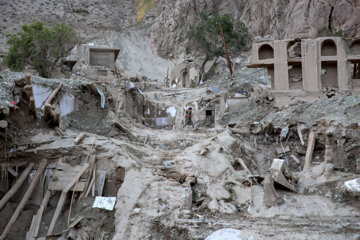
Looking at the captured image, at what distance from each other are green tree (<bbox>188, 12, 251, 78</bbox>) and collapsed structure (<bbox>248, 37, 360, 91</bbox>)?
14689 millimetres

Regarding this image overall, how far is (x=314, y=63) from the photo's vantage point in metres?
15.5

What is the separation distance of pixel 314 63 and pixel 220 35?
53.5ft

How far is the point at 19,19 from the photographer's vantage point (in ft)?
152

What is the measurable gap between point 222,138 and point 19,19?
147ft

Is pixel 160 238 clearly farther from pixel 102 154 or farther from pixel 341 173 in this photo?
pixel 341 173

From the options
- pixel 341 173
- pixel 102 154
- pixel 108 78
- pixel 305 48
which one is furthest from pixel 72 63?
pixel 341 173

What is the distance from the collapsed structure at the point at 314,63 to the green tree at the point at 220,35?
578 inches

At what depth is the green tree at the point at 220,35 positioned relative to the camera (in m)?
30.1

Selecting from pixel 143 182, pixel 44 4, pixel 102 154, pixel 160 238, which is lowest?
pixel 160 238

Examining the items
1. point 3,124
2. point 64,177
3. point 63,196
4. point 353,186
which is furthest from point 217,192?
point 3,124

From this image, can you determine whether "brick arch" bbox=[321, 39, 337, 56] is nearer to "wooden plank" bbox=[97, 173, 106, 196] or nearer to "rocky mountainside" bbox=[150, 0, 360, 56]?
"rocky mountainside" bbox=[150, 0, 360, 56]

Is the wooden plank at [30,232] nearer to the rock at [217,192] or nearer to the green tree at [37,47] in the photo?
the rock at [217,192]

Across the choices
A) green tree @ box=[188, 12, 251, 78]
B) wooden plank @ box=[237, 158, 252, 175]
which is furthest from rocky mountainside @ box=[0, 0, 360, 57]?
wooden plank @ box=[237, 158, 252, 175]

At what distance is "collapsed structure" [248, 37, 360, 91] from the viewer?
610 inches
